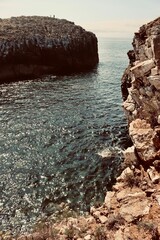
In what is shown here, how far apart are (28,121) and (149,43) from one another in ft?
65.0

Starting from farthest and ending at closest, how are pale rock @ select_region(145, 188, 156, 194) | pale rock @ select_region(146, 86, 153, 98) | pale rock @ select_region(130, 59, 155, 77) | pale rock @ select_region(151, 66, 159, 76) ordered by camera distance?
pale rock @ select_region(146, 86, 153, 98) < pale rock @ select_region(130, 59, 155, 77) < pale rock @ select_region(151, 66, 159, 76) < pale rock @ select_region(145, 188, 156, 194)

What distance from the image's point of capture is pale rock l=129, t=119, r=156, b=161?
69.1 ft

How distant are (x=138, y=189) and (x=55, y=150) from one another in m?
12.5

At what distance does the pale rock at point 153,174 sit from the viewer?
1862 cm

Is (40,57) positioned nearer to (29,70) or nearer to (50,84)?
(29,70)

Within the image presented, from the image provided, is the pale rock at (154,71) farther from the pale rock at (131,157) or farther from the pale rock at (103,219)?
the pale rock at (103,219)

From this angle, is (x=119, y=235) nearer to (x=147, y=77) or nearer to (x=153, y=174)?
(x=153, y=174)

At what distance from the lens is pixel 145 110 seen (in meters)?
24.1

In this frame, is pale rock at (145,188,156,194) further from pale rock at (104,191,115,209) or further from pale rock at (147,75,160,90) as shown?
pale rock at (147,75,160,90)

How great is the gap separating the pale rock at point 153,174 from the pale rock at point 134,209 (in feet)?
5.62

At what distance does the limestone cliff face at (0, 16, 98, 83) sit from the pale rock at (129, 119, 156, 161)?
4528cm

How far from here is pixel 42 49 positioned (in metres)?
71.2

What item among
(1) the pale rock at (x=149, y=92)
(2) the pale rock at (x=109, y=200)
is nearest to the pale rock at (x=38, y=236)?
(2) the pale rock at (x=109, y=200)

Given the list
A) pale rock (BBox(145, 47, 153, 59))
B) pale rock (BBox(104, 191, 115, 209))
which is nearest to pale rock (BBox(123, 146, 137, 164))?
pale rock (BBox(104, 191, 115, 209))
